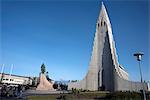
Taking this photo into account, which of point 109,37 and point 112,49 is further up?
point 109,37

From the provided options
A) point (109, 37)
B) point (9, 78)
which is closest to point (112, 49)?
point (109, 37)

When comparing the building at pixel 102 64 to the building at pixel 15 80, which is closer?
the building at pixel 102 64

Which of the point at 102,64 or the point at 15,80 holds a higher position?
the point at 102,64

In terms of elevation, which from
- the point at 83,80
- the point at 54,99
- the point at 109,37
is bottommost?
the point at 54,99

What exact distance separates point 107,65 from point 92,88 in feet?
25.5

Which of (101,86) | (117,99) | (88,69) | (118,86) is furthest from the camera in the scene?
(88,69)

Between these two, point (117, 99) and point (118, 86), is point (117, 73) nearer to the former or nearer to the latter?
point (118, 86)

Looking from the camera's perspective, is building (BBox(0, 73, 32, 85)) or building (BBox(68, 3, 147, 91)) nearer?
building (BBox(68, 3, 147, 91))

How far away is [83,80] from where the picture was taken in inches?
2253

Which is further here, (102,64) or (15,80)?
(15,80)

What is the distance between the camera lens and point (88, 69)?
5778 cm

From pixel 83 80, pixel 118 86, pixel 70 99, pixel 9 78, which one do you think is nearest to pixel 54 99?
pixel 70 99

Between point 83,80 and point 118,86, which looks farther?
point 83,80

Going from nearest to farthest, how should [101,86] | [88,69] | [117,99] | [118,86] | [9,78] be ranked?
[117,99] < [118,86] < [101,86] < [88,69] < [9,78]
